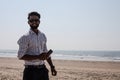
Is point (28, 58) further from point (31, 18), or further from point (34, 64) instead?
point (31, 18)

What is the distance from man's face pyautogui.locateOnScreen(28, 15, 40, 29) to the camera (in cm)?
425

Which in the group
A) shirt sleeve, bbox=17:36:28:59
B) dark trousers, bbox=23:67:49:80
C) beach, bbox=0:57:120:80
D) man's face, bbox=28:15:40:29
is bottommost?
beach, bbox=0:57:120:80

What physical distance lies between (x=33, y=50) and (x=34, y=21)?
410 mm

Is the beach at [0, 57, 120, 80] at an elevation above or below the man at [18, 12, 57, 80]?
below

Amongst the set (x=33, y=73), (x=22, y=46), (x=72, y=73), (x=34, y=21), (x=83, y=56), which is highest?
(x=34, y=21)

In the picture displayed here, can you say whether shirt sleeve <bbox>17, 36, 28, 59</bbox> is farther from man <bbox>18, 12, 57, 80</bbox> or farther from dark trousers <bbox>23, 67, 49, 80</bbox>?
dark trousers <bbox>23, 67, 49, 80</bbox>

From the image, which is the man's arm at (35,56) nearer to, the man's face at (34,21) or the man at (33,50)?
the man at (33,50)

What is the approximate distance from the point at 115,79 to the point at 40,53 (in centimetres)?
1037

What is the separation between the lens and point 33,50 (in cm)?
422

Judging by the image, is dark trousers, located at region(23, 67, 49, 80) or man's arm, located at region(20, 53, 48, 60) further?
dark trousers, located at region(23, 67, 49, 80)

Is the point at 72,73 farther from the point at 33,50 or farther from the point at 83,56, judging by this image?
the point at 83,56

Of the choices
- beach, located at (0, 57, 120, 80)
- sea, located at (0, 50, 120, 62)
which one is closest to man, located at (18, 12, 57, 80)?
beach, located at (0, 57, 120, 80)

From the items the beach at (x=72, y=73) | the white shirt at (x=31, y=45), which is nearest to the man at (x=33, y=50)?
the white shirt at (x=31, y=45)

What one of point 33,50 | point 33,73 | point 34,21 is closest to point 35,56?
point 33,50
